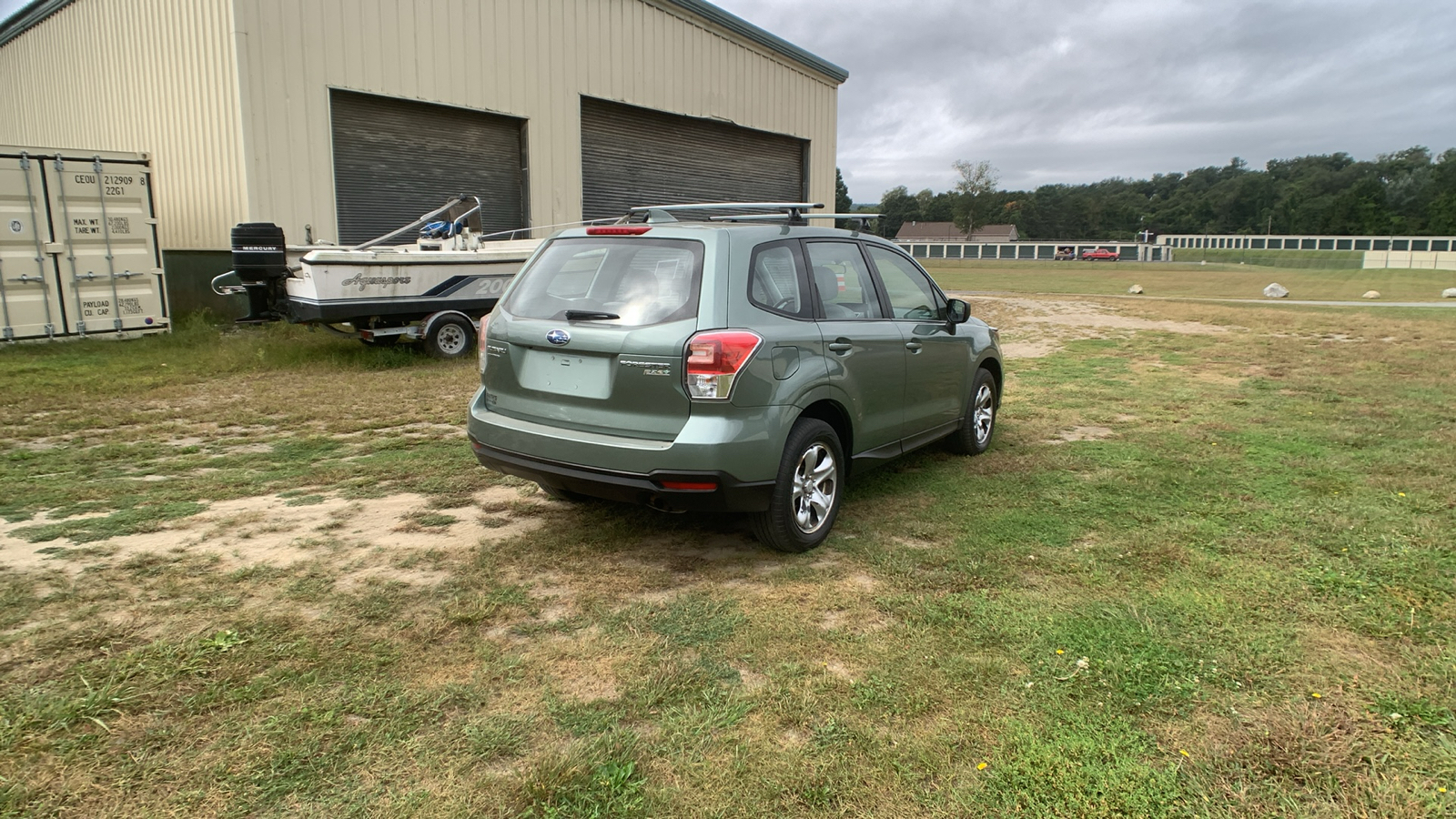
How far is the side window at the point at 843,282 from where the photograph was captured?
4770 millimetres

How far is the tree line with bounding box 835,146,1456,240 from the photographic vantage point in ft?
322

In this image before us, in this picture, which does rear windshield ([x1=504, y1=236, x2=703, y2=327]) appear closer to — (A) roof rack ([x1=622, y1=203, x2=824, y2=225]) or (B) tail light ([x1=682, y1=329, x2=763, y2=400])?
(B) tail light ([x1=682, y1=329, x2=763, y2=400])

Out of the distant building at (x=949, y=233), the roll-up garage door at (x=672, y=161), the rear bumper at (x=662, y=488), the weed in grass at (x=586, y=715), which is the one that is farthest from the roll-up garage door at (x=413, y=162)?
the distant building at (x=949, y=233)

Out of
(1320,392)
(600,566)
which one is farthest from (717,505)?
(1320,392)

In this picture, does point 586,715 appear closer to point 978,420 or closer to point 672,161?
point 978,420

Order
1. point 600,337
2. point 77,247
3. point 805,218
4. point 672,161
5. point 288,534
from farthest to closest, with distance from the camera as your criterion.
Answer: point 672,161 < point 77,247 < point 805,218 < point 288,534 < point 600,337

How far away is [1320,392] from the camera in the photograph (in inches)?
357

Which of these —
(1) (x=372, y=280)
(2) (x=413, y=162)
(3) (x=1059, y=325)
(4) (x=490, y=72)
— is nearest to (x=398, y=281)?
(1) (x=372, y=280)

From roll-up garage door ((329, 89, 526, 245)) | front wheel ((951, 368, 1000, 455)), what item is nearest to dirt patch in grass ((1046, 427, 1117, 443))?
front wheel ((951, 368, 1000, 455))

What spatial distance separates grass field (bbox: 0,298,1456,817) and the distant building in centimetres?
10832

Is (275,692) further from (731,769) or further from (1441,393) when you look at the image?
(1441,393)

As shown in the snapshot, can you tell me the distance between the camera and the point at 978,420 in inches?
253

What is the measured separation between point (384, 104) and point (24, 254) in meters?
4.98

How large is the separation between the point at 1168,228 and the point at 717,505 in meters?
139
